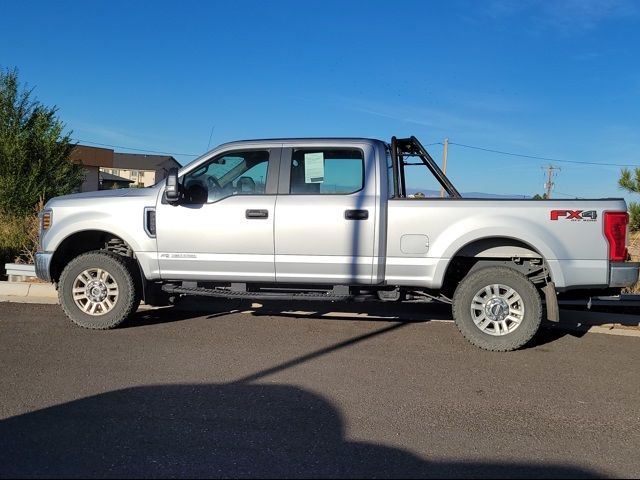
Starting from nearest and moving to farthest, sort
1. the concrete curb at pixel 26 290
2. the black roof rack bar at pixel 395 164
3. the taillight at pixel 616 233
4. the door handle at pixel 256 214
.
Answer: the taillight at pixel 616 233
the door handle at pixel 256 214
the black roof rack bar at pixel 395 164
the concrete curb at pixel 26 290

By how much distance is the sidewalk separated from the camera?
7.09 meters

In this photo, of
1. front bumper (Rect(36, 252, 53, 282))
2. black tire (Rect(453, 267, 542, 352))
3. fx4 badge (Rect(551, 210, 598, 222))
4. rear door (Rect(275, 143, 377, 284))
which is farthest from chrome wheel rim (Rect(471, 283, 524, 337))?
front bumper (Rect(36, 252, 53, 282))

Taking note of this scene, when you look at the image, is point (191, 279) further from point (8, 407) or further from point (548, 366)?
point (548, 366)

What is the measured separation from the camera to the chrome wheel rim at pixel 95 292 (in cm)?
649

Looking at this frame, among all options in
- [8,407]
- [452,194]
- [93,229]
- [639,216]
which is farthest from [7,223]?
[639,216]

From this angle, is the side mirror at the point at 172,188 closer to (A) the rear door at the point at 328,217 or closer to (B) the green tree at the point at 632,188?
(A) the rear door at the point at 328,217

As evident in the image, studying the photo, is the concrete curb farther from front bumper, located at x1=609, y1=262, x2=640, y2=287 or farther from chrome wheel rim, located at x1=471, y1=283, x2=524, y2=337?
front bumper, located at x1=609, y1=262, x2=640, y2=287

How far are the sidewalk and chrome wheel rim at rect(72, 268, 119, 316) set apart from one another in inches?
53.0

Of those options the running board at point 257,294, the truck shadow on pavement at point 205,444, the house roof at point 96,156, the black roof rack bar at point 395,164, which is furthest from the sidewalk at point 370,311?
the house roof at point 96,156

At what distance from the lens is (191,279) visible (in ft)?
21.2

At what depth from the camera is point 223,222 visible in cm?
621

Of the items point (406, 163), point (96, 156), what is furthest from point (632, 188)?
point (96, 156)

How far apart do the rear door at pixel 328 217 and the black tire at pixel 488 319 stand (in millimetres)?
1015

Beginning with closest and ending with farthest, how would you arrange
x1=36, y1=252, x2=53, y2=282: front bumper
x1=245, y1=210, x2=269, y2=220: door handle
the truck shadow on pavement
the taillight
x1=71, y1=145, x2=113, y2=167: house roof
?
1. the truck shadow on pavement
2. the taillight
3. x1=245, y1=210, x2=269, y2=220: door handle
4. x1=36, y1=252, x2=53, y2=282: front bumper
5. x1=71, y1=145, x2=113, y2=167: house roof
